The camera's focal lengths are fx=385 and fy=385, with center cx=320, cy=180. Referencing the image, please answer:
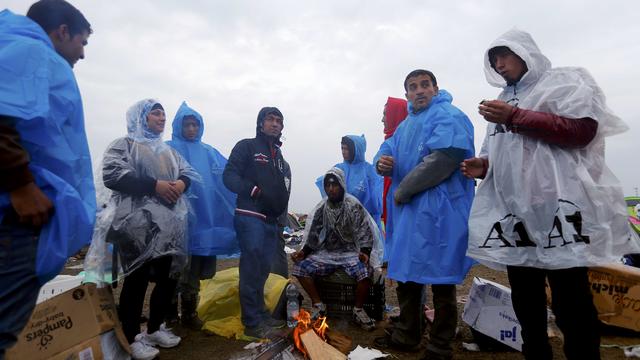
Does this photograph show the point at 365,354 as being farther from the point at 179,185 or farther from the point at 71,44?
the point at 71,44

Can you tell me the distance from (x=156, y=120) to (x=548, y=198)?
2.95 meters

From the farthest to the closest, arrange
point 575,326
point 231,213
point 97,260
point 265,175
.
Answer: point 231,213, point 265,175, point 97,260, point 575,326

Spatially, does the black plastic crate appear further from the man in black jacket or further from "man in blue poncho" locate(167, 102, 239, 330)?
"man in blue poncho" locate(167, 102, 239, 330)

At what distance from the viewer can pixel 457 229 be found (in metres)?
2.55

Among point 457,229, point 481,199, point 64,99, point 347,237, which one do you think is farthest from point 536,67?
point 347,237

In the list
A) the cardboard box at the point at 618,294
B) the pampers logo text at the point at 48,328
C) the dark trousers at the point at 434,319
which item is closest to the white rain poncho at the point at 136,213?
the pampers logo text at the point at 48,328

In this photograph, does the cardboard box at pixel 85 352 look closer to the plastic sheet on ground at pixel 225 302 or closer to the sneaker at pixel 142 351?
the sneaker at pixel 142 351

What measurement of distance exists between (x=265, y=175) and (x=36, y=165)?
228 cm

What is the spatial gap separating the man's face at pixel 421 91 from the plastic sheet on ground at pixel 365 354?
1833 mm

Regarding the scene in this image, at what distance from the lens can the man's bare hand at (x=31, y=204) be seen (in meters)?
1.31

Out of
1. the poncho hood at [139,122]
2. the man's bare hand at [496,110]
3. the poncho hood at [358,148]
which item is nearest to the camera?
the man's bare hand at [496,110]

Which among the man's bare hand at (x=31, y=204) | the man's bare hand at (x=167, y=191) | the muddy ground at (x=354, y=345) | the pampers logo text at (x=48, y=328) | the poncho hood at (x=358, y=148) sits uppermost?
the poncho hood at (x=358, y=148)

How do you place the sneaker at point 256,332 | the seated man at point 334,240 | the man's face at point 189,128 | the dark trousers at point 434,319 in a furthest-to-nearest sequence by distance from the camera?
the man's face at point 189,128 → the seated man at point 334,240 → the sneaker at point 256,332 → the dark trousers at point 434,319

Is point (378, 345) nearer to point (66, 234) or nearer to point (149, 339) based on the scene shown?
point (149, 339)
